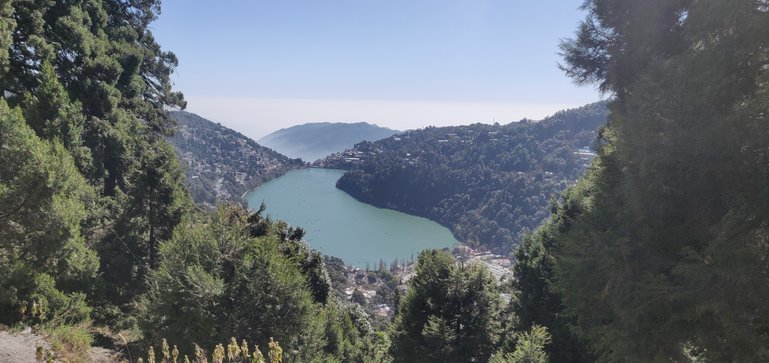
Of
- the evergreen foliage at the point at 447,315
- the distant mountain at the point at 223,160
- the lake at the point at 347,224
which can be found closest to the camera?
the evergreen foliage at the point at 447,315

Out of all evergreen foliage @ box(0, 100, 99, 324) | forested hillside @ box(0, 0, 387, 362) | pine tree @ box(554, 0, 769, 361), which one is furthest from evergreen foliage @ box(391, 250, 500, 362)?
evergreen foliage @ box(0, 100, 99, 324)

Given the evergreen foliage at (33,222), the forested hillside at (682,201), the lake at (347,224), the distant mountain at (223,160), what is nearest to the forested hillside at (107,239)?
the evergreen foliage at (33,222)

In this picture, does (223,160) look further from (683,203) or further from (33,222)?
(683,203)

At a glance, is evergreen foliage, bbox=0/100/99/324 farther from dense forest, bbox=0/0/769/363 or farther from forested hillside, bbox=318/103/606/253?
forested hillside, bbox=318/103/606/253

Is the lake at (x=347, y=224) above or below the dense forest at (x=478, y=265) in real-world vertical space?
below

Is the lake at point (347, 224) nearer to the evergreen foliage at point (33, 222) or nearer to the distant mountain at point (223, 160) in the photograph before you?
the distant mountain at point (223, 160)

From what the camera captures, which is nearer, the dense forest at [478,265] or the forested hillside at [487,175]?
the dense forest at [478,265]

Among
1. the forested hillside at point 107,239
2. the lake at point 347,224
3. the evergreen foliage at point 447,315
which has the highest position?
the forested hillside at point 107,239
